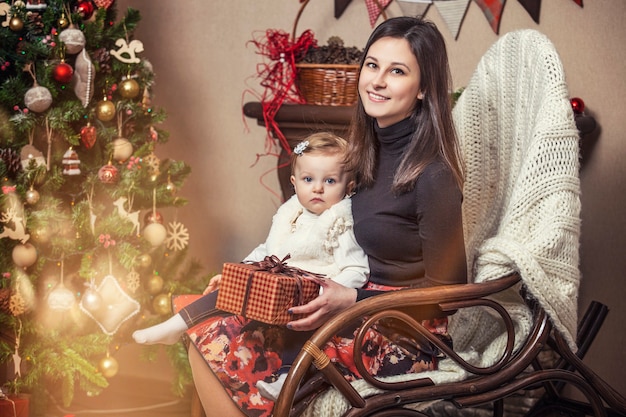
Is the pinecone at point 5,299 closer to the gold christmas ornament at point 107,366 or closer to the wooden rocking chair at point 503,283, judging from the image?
the gold christmas ornament at point 107,366

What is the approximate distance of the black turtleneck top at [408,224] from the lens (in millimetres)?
1726

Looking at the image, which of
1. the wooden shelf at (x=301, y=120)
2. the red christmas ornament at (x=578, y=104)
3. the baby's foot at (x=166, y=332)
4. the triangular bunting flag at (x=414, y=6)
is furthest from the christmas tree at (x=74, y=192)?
the red christmas ornament at (x=578, y=104)

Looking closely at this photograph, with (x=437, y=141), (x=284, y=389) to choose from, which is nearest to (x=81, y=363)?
(x=284, y=389)

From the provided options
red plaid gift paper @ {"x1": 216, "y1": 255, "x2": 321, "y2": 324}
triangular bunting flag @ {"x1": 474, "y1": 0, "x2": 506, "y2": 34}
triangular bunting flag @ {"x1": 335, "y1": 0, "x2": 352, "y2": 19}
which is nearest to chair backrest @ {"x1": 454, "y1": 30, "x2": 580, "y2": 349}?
red plaid gift paper @ {"x1": 216, "y1": 255, "x2": 321, "y2": 324}

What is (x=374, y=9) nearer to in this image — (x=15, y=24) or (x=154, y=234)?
(x=154, y=234)

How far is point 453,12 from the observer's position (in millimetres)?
3041

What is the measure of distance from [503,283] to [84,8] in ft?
5.77

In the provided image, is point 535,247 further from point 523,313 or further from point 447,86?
point 447,86

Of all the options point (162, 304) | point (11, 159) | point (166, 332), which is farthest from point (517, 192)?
point (11, 159)

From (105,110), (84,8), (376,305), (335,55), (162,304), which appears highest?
(84,8)

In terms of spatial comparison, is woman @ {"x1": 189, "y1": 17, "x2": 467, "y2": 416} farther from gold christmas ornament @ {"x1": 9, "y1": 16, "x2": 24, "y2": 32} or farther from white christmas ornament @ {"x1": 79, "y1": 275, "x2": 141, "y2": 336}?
gold christmas ornament @ {"x1": 9, "y1": 16, "x2": 24, "y2": 32}

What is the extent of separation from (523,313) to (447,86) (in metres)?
0.63

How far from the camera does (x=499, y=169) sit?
2105 millimetres

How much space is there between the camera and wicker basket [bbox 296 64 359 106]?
263cm
